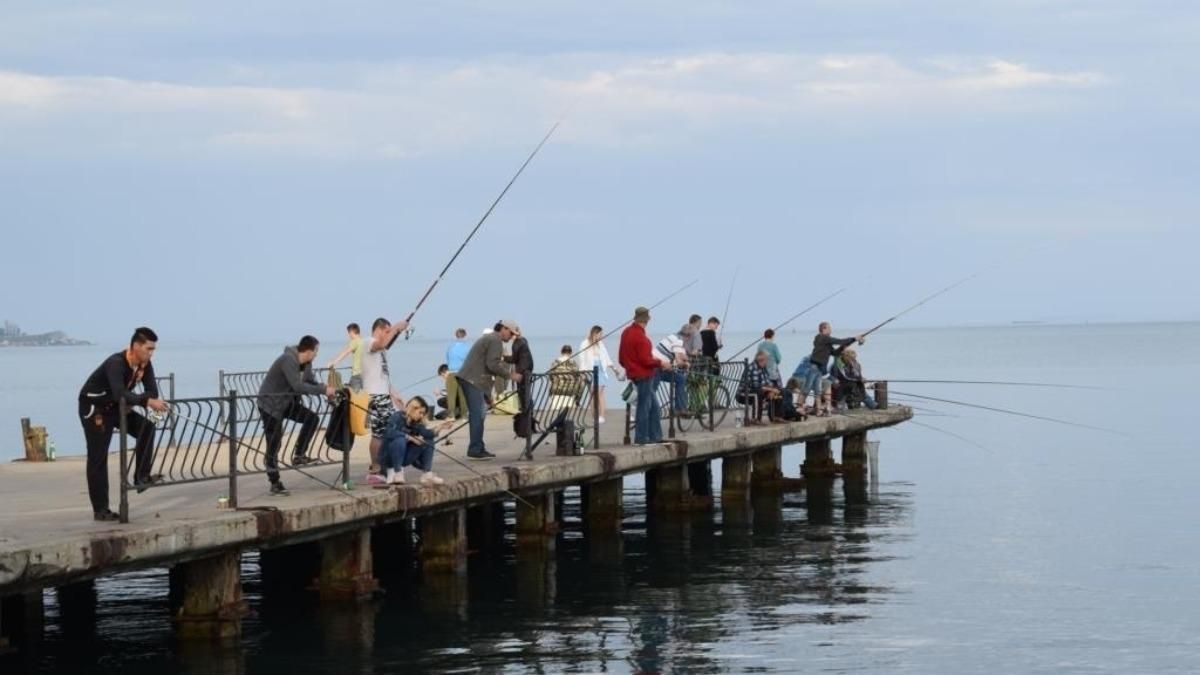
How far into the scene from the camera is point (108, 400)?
50.6ft

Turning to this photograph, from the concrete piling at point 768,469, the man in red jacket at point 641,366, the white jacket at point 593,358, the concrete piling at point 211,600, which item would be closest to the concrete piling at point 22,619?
the concrete piling at point 211,600

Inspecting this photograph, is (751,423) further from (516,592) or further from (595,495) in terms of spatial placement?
(516,592)

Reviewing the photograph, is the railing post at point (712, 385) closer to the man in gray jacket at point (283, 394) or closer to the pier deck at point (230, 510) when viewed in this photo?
the pier deck at point (230, 510)

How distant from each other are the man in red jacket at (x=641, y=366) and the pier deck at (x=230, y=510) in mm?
400

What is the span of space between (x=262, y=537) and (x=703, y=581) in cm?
743

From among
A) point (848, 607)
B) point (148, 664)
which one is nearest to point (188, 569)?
point (148, 664)

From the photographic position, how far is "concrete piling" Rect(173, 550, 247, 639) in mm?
16344

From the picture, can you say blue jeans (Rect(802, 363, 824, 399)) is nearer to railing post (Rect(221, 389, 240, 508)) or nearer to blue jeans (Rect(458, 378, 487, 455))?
blue jeans (Rect(458, 378, 487, 455))

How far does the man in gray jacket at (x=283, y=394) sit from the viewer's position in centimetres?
1759

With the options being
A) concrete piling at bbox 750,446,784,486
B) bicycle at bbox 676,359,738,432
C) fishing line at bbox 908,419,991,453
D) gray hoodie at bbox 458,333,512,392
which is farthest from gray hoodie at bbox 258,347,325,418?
fishing line at bbox 908,419,991,453

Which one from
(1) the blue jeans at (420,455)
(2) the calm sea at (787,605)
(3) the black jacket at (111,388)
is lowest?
(2) the calm sea at (787,605)

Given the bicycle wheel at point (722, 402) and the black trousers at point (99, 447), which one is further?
the bicycle wheel at point (722, 402)

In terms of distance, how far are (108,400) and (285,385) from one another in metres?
2.68

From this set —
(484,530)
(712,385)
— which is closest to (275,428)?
(484,530)
